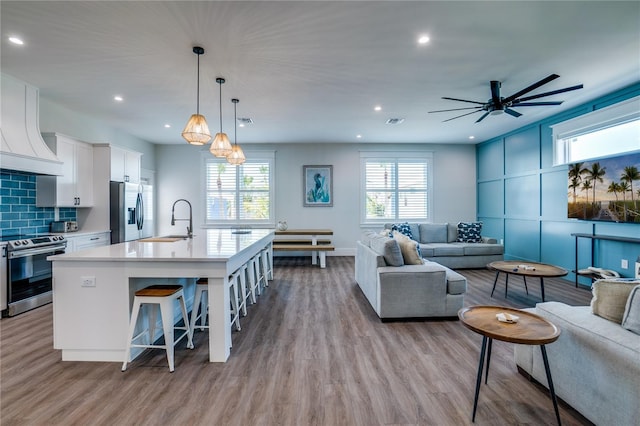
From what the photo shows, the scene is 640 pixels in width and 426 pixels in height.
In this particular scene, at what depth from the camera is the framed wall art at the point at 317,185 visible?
7.01 m

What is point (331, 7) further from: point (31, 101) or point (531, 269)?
point (31, 101)

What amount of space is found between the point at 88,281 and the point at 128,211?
3119 mm

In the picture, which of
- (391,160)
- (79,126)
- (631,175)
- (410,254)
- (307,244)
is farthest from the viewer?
(391,160)

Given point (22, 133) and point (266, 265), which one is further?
point (266, 265)

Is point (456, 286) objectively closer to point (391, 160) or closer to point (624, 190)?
point (624, 190)

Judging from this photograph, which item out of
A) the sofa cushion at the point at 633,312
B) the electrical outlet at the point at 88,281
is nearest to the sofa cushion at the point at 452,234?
the sofa cushion at the point at 633,312

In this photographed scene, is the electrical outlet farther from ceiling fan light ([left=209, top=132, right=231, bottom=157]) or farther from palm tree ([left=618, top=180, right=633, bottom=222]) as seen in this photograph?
palm tree ([left=618, top=180, right=633, bottom=222])

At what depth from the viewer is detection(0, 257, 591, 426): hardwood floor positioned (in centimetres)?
169

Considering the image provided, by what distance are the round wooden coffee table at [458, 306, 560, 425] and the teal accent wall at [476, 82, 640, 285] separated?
3.54 metres

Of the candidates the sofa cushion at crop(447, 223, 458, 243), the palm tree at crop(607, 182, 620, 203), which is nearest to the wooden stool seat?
the sofa cushion at crop(447, 223, 458, 243)

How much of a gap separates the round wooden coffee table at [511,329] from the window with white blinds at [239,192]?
18.7 ft

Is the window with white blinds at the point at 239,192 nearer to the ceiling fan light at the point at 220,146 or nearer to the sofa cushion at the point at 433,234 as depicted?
the ceiling fan light at the point at 220,146

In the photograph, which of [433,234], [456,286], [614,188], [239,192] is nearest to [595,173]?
[614,188]

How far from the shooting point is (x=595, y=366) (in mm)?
1510
